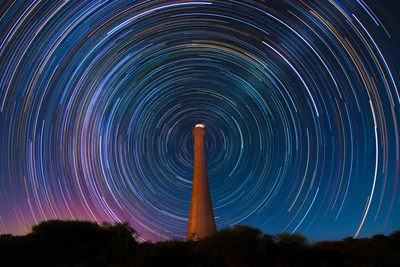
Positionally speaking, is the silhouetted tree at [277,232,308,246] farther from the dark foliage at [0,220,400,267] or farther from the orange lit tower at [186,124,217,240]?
the orange lit tower at [186,124,217,240]

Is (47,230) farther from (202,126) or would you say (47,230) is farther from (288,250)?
(202,126)

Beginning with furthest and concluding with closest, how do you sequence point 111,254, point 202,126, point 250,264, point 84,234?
point 202,126 < point 84,234 < point 111,254 < point 250,264

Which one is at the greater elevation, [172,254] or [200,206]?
[200,206]

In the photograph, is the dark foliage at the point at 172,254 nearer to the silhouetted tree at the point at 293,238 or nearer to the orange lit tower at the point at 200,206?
the silhouetted tree at the point at 293,238

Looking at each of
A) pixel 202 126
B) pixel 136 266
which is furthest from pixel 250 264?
pixel 202 126

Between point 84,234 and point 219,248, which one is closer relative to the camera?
point 219,248

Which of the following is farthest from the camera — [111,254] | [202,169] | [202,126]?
[202,126]

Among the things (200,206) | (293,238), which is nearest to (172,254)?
(293,238)

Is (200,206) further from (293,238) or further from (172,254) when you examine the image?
(172,254)

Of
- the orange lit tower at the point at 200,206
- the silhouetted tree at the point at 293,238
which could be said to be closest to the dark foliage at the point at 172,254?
the silhouetted tree at the point at 293,238
